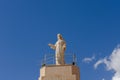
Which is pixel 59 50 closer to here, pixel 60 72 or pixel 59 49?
pixel 59 49

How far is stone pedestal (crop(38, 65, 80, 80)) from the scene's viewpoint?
24125 millimetres

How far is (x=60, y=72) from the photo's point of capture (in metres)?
24.3

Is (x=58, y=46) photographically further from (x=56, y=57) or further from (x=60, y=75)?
(x=60, y=75)

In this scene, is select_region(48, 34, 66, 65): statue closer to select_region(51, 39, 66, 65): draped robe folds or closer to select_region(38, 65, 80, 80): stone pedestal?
select_region(51, 39, 66, 65): draped robe folds

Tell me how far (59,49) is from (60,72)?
215 cm

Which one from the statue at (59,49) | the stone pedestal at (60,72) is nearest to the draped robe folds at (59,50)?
the statue at (59,49)

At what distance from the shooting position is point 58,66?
24.5 metres

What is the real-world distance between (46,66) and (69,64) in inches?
72.0

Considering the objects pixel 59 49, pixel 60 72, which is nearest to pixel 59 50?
pixel 59 49

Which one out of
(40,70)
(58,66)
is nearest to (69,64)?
(58,66)

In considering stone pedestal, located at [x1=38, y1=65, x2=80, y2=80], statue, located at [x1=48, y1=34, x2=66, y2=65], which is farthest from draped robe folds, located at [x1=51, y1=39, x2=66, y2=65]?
stone pedestal, located at [x1=38, y1=65, x2=80, y2=80]

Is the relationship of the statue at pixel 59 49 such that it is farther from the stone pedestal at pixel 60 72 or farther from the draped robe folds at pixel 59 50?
the stone pedestal at pixel 60 72

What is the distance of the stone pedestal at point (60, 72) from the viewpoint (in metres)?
24.1

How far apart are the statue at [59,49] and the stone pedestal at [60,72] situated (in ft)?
2.28
